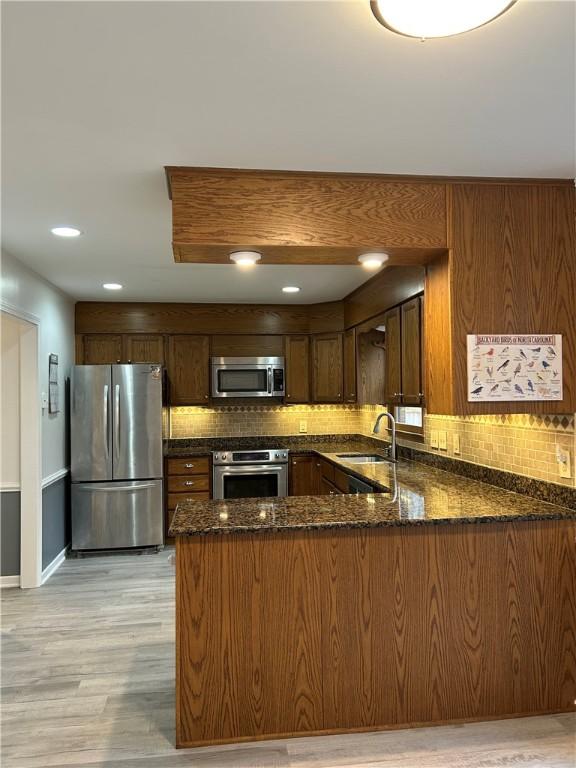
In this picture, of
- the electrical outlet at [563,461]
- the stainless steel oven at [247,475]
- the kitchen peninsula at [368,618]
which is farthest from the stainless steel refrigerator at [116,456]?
the electrical outlet at [563,461]

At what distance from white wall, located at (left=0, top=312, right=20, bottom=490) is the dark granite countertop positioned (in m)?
2.13

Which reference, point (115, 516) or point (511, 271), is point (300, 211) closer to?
point (511, 271)

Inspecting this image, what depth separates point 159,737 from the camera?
2264 millimetres

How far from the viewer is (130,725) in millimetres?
2357

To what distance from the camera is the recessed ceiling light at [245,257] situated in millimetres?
2430

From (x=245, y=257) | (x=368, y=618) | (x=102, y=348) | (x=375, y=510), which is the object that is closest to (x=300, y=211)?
(x=245, y=257)

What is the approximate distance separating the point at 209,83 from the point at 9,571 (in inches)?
154

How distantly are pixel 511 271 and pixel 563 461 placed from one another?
35.4 inches

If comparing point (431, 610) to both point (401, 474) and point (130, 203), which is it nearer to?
point (401, 474)

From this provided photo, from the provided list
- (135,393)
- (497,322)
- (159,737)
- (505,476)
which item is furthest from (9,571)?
(497,322)

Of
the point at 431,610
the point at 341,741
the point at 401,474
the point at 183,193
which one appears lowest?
the point at 341,741

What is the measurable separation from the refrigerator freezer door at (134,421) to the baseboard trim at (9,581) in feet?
3.80

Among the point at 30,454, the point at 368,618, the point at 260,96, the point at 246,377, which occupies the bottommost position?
the point at 368,618

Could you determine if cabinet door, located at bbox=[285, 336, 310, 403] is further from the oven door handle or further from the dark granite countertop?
the dark granite countertop
